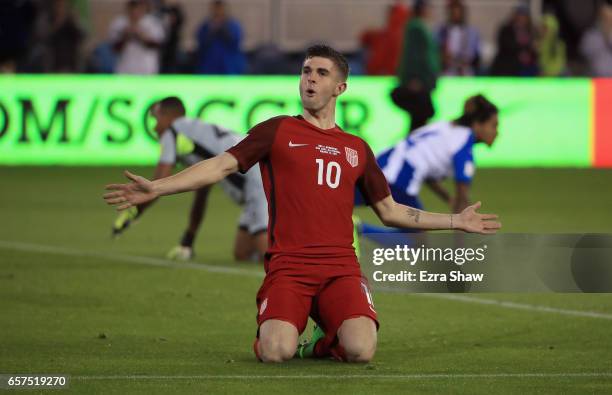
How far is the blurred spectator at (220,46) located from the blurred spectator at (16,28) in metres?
2.81

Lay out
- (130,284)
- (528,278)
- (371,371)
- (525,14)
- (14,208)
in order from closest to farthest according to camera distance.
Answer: (371,371) → (528,278) → (130,284) → (14,208) → (525,14)

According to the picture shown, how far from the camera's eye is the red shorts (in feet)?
29.5

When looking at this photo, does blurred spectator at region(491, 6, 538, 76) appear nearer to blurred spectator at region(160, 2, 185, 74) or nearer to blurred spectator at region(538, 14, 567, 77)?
blurred spectator at region(538, 14, 567, 77)

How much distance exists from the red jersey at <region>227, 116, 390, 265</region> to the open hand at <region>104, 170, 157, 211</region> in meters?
1.06

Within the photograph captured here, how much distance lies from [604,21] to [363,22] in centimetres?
528

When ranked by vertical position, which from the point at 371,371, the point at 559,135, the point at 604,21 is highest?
→ the point at 604,21

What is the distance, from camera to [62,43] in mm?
24531

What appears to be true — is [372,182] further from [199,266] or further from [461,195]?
[199,266]

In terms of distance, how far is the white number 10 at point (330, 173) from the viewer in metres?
9.12


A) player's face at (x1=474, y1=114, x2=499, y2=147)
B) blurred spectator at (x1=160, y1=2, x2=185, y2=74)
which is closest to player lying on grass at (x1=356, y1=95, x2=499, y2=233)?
player's face at (x1=474, y1=114, x2=499, y2=147)

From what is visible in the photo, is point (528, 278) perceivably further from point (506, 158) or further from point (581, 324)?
point (506, 158)

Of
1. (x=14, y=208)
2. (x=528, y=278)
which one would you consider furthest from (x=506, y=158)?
(x=528, y=278)

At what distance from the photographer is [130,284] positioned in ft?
42.0

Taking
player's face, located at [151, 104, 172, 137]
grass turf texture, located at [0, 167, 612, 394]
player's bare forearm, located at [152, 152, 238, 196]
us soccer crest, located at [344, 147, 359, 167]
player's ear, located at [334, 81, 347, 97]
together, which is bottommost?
grass turf texture, located at [0, 167, 612, 394]
